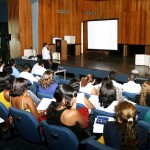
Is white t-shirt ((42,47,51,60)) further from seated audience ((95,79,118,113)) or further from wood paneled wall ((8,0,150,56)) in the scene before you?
seated audience ((95,79,118,113))

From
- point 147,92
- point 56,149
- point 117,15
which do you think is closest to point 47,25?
point 117,15

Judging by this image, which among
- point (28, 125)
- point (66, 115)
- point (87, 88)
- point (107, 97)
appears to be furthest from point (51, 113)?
point (87, 88)

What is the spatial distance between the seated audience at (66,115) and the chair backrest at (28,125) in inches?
13.7

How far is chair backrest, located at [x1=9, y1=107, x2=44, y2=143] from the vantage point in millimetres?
3016

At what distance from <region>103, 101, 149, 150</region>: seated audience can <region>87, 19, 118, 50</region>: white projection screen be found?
28.3ft

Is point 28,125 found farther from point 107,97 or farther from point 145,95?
point 145,95

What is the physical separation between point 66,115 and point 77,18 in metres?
12.1

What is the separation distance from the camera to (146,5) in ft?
41.3

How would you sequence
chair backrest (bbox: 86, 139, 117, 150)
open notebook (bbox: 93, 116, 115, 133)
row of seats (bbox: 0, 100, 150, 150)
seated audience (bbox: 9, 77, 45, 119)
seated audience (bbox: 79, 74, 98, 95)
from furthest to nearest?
1. seated audience (bbox: 79, 74, 98, 95)
2. seated audience (bbox: 9, 77, 45, 119)
3. open notebook (bbox: 93, 116, 115, 133)
4. row of seats (bbox: 0, 100, 150, 150)
5. chair backrest (bbox: 86, 139, 117, 150)

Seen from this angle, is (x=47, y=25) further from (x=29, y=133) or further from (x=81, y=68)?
(x=29, y=133)

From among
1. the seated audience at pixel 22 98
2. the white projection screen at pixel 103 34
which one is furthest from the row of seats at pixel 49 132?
the white projection screen at pixel 103 34

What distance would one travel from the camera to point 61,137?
8.43 feet

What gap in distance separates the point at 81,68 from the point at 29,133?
634 cm

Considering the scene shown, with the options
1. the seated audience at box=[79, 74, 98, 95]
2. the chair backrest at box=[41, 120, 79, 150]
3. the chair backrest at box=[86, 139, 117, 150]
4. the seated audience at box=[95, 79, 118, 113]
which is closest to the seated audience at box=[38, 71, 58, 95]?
the seated audience at box=[79, 74, 98, 95]
